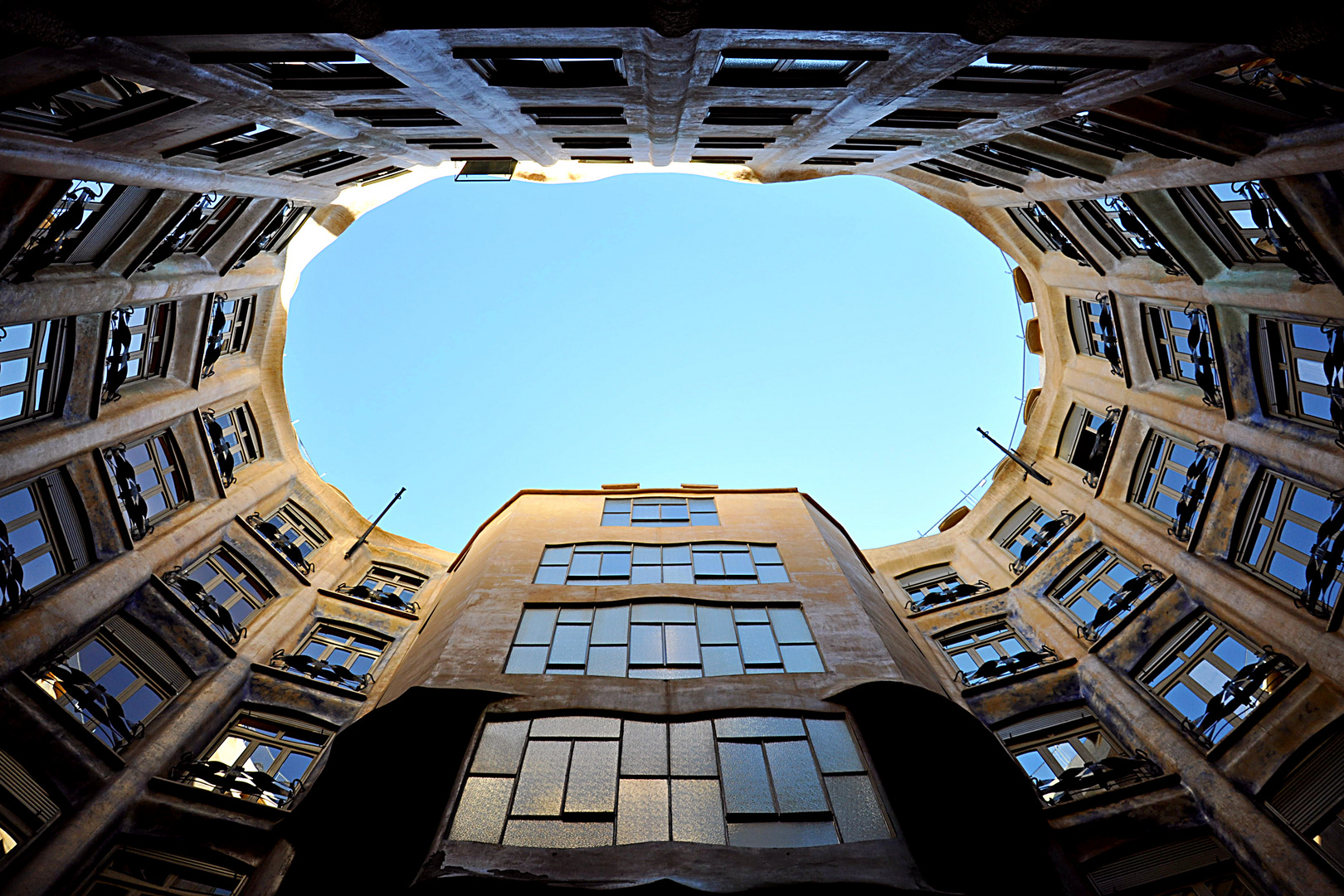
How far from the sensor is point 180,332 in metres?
22.2

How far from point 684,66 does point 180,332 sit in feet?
60.5

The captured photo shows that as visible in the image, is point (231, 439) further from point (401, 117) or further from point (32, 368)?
point (401, 117)

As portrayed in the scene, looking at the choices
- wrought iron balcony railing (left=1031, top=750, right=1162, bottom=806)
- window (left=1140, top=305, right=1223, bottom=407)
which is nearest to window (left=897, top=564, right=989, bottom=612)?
wrought iron balcony railing (left=1031, top=750, right=1162, bottom=806)

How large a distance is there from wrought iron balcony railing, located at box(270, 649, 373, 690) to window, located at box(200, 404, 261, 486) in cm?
668

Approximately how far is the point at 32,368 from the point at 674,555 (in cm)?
1680

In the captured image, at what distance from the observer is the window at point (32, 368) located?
615 inches

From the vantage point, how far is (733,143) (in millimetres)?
19016

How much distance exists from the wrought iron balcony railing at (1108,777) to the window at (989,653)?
4.51 meters

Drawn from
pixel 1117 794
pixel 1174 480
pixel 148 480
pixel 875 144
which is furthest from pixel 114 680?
pixel 1174 480

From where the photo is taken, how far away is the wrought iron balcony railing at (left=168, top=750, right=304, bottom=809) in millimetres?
16359

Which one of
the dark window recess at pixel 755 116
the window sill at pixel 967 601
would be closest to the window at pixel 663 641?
the window sill at pixel 967 601

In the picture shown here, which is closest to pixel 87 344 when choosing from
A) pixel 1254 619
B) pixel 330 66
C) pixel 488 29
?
pixel 330 66

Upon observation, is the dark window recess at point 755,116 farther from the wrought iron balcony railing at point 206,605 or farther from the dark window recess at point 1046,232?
the wrought iron balcony railing at point 206,605

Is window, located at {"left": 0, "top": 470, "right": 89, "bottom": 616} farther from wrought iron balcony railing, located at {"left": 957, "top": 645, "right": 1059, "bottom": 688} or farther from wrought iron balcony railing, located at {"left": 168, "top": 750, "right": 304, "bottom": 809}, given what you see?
wrought iron balcony railing, located at {"left": 957, "top": 645, "right": 1059, "bottom": 688}
